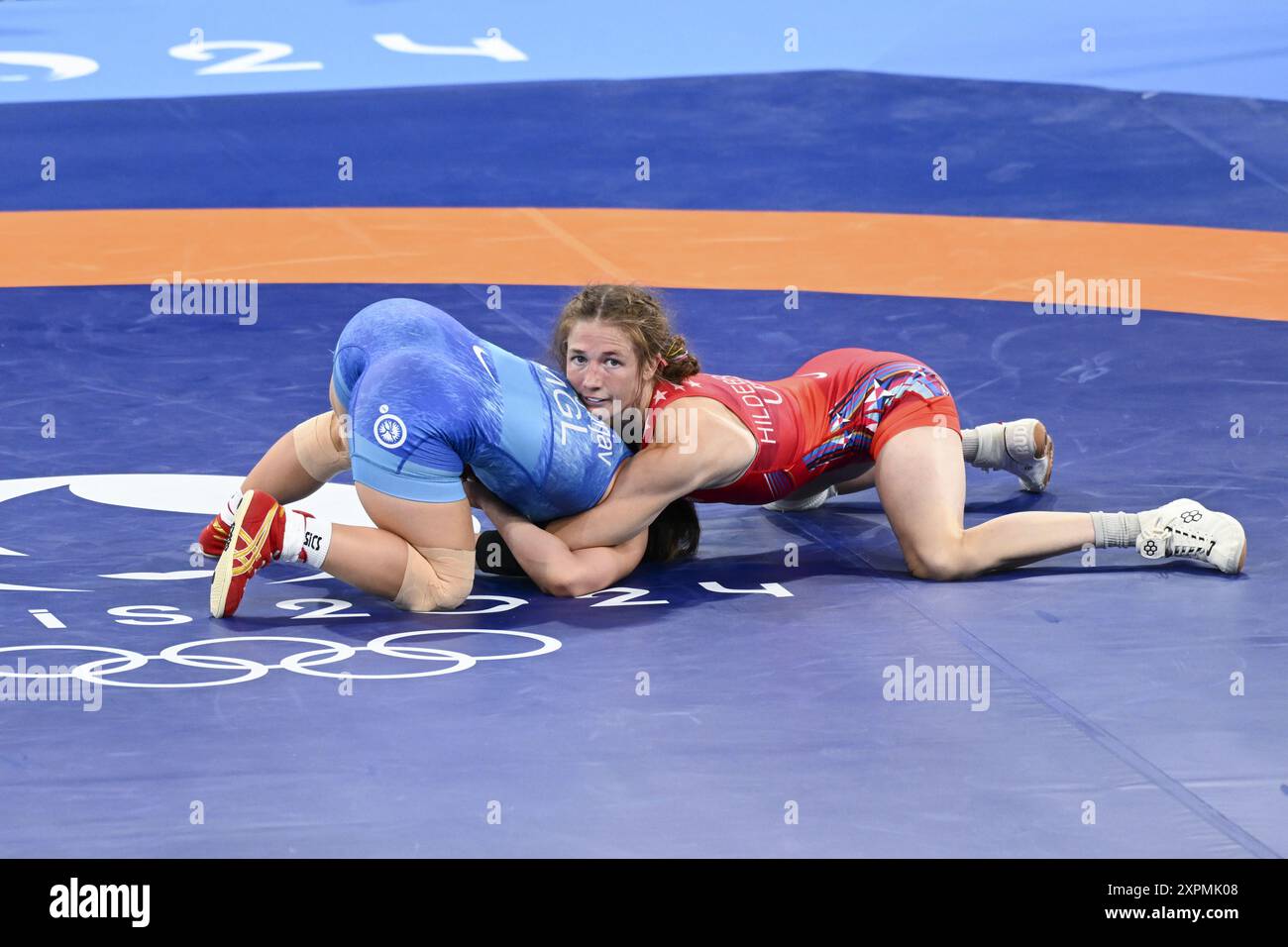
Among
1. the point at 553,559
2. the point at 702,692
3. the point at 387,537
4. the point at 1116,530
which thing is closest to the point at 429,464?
the point at 387,537

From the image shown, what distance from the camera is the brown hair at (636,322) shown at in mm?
5297

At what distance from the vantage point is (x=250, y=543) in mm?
4863

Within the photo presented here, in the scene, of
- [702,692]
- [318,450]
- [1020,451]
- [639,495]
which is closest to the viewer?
[702,692]

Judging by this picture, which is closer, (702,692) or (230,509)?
(702,692)

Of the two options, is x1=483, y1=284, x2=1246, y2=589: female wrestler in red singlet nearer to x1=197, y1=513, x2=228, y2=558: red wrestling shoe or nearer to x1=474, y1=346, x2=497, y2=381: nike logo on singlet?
x1=474, y1=346, x2=497, y2=381: nike logo on singlet

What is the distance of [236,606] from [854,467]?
6.57 ft

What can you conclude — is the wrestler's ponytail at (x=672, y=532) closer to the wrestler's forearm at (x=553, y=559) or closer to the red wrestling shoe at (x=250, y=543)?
the wrestler's forearm at (x=553, y=559)

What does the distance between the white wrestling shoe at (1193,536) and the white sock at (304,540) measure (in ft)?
A: 7.68

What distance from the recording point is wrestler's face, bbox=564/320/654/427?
5.30 m

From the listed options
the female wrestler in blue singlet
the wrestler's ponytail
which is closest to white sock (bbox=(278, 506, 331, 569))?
the female wrestler in blue singlet

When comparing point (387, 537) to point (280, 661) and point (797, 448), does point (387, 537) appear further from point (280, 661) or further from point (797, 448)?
point (797, 448)

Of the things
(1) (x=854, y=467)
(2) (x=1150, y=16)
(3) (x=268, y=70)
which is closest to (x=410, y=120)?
(3) (x=268, y=70)

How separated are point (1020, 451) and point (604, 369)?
5.22 feet

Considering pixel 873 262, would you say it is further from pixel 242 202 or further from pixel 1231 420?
pixel 242 202
